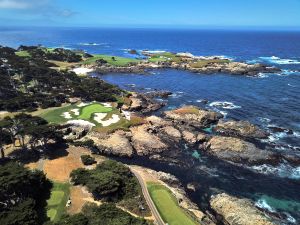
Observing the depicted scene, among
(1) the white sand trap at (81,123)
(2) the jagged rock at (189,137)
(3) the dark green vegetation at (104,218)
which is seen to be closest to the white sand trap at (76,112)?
(1) the white sand trap at (81,123)

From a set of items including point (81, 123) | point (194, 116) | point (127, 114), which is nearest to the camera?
point (81, 123)

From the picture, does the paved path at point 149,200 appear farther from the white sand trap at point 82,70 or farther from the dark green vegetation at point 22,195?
the white sand trap at point 82,70

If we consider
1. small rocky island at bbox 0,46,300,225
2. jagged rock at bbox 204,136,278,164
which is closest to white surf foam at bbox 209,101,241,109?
small rocky island at bbox 0,46,300,225

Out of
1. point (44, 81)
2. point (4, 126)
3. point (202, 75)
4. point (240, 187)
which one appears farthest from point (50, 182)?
point (202, 75)

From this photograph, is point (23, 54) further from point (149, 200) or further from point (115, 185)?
point (149, 200)

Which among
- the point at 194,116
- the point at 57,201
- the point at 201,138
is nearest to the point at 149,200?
the point at 57,201

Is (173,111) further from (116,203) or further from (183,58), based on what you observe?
(183,58)
